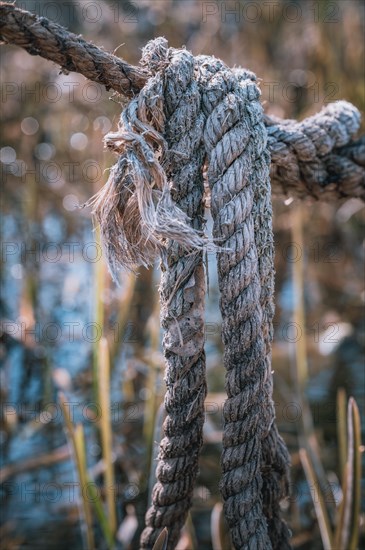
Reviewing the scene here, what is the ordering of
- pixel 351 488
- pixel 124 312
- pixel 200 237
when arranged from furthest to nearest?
1. pixel 124 312
2. pixel 351 488
3. pixel 200 237

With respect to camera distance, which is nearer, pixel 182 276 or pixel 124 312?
pixel 182 276

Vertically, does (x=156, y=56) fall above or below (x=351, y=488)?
above

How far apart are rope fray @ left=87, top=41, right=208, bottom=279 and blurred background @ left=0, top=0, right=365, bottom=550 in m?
0.06

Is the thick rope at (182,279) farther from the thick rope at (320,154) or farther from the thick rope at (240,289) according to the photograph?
the thick rope at (320,154)

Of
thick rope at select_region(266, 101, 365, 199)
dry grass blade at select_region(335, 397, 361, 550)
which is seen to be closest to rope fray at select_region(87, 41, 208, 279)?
thick rope at select_region(266, 101, 365, 199)

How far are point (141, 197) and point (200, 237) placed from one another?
3.2 inches

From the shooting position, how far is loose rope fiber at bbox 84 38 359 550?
746mm

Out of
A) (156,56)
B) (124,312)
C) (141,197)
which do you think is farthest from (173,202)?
(124,312)

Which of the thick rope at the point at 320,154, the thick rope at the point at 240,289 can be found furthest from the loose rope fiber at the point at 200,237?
the thick rope at the point at 320,154

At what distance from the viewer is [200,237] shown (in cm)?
Answer: 73

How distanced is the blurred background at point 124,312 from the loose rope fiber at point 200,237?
0.31ft

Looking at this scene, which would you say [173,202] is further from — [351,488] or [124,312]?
[124,312]

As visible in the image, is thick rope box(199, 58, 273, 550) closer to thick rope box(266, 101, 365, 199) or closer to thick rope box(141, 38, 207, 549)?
thick rope box(141, 38, 207, 549)

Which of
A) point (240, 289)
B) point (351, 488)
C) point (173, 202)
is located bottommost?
point (351, 488)
